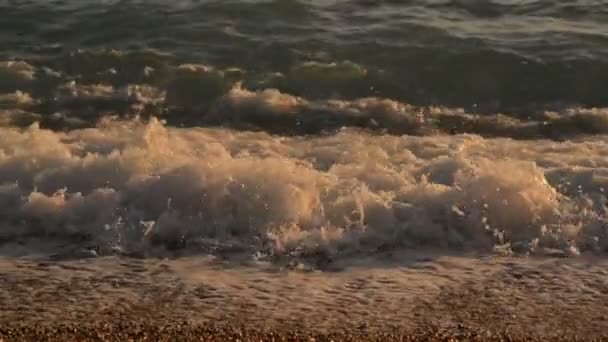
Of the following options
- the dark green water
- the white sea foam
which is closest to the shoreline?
the white sea foam

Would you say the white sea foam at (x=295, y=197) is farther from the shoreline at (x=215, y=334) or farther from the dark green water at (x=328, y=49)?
the dark green water at (x=328, y=49)

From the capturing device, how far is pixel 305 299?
5.46m

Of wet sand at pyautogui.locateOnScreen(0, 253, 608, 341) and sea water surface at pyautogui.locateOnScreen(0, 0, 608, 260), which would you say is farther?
sea water surface at pyautogui.locateOnScreen(0, 0, 608, 260)

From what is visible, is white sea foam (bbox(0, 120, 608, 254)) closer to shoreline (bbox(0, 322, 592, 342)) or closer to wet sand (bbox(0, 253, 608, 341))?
wet sand (bbox(0, 253, 608, 341))

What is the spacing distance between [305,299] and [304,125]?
3.67 metres

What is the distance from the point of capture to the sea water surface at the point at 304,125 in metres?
6.45

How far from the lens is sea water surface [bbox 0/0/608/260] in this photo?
6445 mm

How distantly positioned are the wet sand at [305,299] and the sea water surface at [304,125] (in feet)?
0.96

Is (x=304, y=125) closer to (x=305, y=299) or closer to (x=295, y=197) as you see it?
(x=295, y=197)

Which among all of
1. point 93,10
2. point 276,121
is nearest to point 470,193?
point 276,121

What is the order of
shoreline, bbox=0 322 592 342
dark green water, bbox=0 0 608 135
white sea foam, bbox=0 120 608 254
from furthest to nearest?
dark green water, bbox=0 0 608 135, white sea foam, bbox=0 120 608 254, shoreline, bbox=0 322 592 342

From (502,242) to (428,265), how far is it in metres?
0.64

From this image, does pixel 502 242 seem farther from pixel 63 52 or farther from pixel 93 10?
pixel 93 10

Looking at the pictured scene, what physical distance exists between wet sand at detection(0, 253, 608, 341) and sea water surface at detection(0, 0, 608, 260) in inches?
11.5
